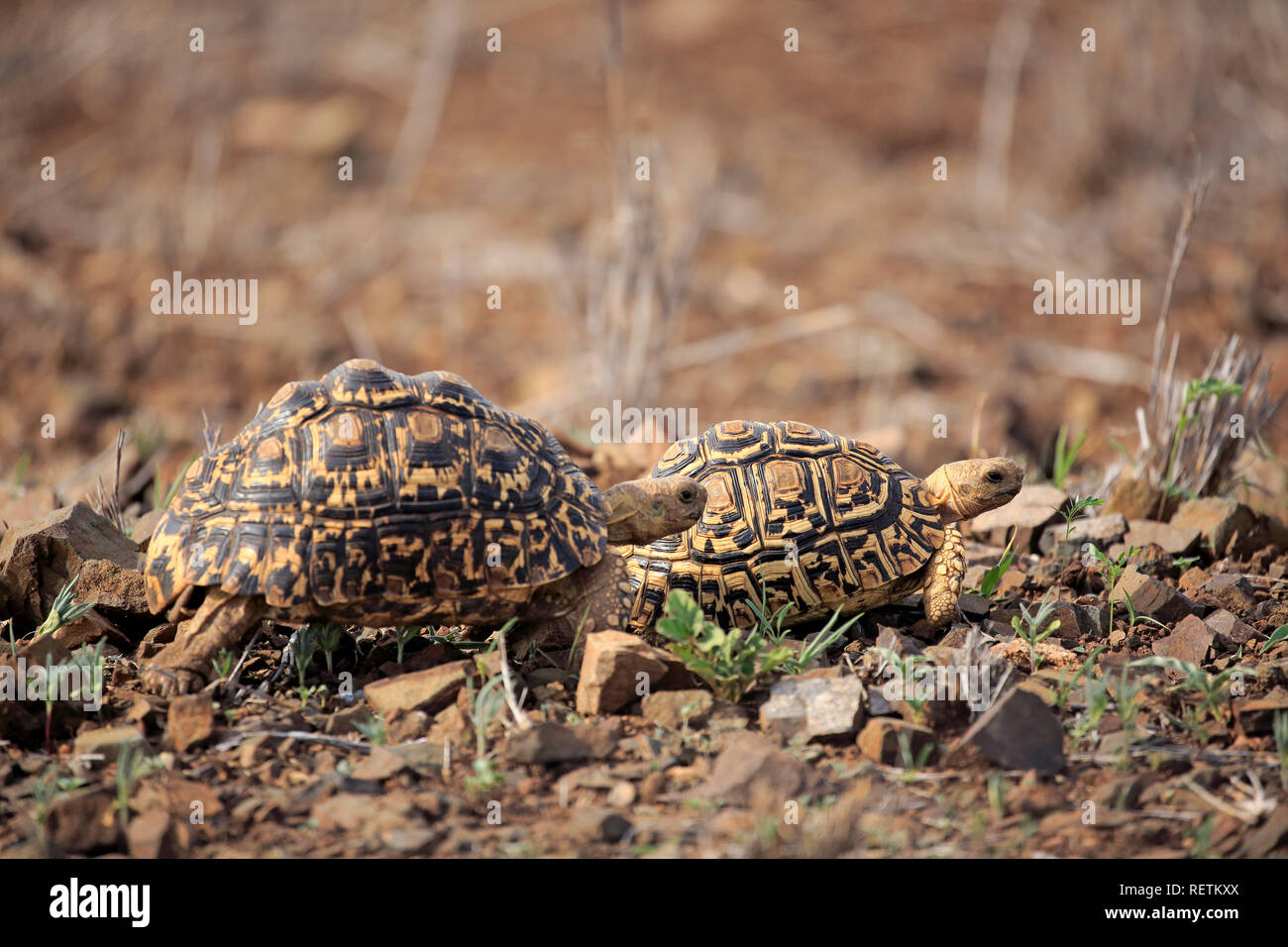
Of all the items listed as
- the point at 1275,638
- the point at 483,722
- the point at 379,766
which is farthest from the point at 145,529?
the point at 1275,638

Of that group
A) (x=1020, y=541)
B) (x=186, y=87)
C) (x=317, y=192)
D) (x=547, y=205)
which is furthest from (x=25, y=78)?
(x=1020, y=541)

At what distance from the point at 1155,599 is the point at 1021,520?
78 cm

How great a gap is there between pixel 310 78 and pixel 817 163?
21.0 feet

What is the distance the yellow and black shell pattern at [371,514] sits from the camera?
2.96 meters

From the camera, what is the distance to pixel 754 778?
256 cm

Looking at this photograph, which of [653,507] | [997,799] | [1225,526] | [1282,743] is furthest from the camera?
[1225,526]

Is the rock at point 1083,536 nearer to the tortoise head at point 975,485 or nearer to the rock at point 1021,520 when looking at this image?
the rock at point 1021,520

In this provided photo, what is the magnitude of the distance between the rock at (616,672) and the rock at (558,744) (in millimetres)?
133

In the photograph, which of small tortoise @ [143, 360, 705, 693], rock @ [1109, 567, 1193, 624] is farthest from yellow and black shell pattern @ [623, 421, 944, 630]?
rock @ [1109, 567, 1193, 624]

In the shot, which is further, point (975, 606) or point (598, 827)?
point (975, 606)

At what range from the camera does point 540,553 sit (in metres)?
3.11

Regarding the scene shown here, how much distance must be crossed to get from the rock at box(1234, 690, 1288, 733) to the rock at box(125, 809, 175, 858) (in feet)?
8.49

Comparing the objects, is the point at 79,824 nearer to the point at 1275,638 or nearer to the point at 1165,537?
the point at 1275,638

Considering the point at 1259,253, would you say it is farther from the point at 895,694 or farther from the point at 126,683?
the point at 126,683
